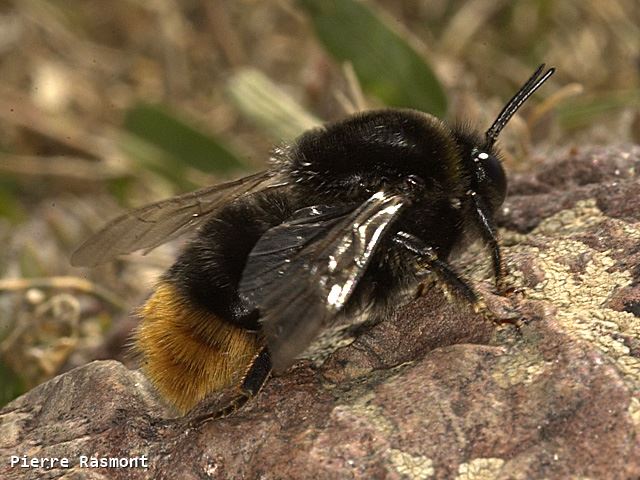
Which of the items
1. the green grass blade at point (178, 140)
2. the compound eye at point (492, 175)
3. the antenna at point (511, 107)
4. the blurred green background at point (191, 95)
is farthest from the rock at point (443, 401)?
the green grass blade at point (178, 140)

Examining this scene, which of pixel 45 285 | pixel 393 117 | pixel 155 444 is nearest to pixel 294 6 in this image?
pixel 45 285

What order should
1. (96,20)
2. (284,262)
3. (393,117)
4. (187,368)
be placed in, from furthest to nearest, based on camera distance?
(96,20) < (393,117) < (187,368) < (284,262)

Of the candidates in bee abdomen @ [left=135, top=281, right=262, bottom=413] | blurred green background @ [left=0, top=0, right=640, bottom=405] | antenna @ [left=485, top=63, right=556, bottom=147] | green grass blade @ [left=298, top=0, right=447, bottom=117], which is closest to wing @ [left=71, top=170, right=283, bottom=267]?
bee abdomen @ [left=135, top=281, right=262, bottom=413]

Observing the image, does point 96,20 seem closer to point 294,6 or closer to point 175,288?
point 294,6

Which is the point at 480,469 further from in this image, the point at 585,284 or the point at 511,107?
the point at 511,107

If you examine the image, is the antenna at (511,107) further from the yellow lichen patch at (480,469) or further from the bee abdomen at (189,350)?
the yellow lichen patch at (480,469)
